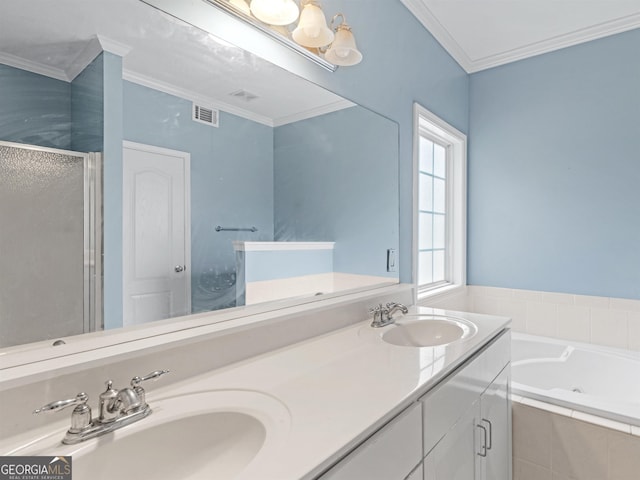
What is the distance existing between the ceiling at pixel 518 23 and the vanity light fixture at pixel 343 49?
31.8 inches

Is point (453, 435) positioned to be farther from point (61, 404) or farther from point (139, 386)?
point (61, 404)

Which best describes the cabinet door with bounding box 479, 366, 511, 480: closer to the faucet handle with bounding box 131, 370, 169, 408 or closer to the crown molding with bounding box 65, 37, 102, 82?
the faucet handle with bounding box 131, 370, 169, 408

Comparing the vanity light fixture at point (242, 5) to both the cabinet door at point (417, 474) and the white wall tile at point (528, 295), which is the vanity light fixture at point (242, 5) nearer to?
the cabinet door at point (417, 474)

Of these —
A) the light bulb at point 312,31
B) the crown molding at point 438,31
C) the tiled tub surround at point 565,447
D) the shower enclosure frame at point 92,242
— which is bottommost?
the tiled tub surround at point 565,447

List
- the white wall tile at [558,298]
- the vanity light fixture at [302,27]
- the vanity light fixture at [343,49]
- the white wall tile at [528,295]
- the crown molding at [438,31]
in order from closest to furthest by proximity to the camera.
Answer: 1. the vanity light fixture at [302,27]
2. the vanity light fixture at [343,49]
3. the crown molding at [438,31]
4. the white wall tile at [558,298]
5. the white wall tile at [528,295]

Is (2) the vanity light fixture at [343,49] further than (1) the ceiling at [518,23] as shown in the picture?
No

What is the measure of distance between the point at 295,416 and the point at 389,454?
0.23 m

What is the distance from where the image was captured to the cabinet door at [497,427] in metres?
1.36

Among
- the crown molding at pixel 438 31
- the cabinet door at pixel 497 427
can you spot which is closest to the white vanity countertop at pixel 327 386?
the cabinet door at pixel 497 427

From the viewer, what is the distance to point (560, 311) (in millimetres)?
2484

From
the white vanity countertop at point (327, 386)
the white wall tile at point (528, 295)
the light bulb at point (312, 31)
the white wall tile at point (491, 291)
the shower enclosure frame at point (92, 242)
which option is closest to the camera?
the white vanity countertop at point (327, 386)

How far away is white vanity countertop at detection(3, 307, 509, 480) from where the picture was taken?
634 millimetres

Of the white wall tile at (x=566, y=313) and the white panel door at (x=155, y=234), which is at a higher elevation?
the white panel door at (x=155, y=234)

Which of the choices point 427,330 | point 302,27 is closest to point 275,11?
point 302,27
